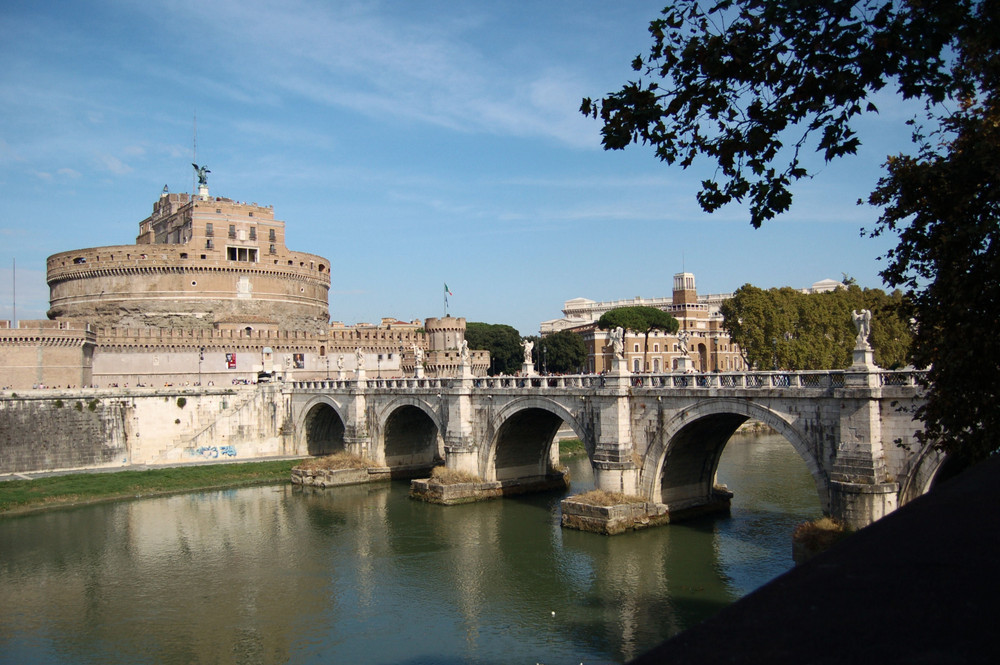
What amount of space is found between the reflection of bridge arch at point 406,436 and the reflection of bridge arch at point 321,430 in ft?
25.7

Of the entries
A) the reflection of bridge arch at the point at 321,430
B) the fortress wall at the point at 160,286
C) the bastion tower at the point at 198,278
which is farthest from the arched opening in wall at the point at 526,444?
Answer: the fortress wall at the point at 160,286

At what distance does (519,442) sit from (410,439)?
1008 centimetres

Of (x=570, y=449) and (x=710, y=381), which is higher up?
(x=710, y=381)

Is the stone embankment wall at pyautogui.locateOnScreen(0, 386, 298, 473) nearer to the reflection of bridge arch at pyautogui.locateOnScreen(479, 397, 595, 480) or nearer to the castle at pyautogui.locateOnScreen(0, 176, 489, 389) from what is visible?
the castle at pyautogui.locateOnScreen(0, 176, 489, 389)

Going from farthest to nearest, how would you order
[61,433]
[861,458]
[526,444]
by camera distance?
1. [61,433]
2. [526,444]
3. [861,458]

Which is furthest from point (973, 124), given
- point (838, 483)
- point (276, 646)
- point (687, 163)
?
point (276, 646)

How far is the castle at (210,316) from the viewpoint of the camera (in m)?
57.3

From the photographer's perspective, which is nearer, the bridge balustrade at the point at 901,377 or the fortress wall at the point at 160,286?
the bridge balustrade at the point at 901,377

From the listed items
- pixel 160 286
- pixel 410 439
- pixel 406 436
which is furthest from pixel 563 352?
pixel 406 436

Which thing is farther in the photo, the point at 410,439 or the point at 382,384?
the point at 410,439

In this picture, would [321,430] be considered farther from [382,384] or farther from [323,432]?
[382,384]

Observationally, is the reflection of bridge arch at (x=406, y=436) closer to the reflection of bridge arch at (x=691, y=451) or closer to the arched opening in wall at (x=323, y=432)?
the arched opening in wall at (x=323, y=432)

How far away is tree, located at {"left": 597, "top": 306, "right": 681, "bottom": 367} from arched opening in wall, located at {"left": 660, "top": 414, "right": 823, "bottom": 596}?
49.5m

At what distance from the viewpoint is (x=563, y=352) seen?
87312mm
